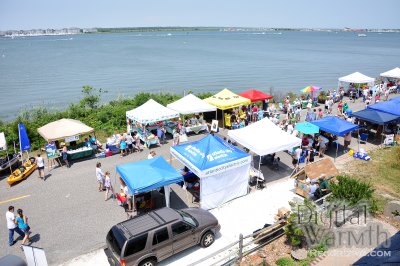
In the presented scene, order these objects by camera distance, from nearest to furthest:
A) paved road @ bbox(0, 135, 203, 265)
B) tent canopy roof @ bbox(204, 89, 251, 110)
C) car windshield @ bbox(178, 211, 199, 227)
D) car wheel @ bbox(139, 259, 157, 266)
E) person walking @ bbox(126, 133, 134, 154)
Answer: car wheel @ bbox(139, 259, 157, 266) < car windshield @ bbox(178, 211, 199, 227) < paved road @ bbox(0, 135, 203, 265) < person walking @ bbox(126, 133, 134, 154) < tent canopy roof @ bbox(204, 89, 251, 110)

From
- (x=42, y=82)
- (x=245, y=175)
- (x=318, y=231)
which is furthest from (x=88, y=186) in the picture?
(x=42, y=82)

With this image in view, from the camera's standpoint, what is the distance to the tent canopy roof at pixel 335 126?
16.3m

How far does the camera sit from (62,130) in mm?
16406

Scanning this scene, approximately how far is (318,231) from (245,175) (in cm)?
406

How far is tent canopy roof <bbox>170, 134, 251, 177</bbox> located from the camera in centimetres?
1160

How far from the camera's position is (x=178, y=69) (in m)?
65.4

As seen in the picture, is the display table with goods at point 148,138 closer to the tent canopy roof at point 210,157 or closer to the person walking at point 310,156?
the tent canopy roof at point 210,157

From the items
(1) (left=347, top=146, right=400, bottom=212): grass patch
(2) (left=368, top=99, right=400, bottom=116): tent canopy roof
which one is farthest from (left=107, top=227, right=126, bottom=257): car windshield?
(2) (left=368, top=99, right=400, bottom=116): tent canopy roof

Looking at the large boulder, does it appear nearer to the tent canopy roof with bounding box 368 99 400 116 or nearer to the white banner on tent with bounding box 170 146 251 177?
the white banner on tent with bounding box 170 146 251 177

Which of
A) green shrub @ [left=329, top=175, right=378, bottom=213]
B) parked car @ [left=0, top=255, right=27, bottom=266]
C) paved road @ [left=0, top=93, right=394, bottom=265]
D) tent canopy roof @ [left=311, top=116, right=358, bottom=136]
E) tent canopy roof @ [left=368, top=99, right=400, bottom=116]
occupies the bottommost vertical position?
paved road @ [left=0, top=93, right=394, bottom=265]

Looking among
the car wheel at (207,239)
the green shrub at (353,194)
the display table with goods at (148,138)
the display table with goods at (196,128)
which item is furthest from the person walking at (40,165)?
the green shrub at (353,194)

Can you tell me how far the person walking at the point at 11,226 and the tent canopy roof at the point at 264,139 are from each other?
9477 millimetres

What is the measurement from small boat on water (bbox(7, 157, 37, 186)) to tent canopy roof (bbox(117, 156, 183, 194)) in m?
5.81

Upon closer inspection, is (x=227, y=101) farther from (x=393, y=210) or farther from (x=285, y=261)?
(x=285, y=261)
